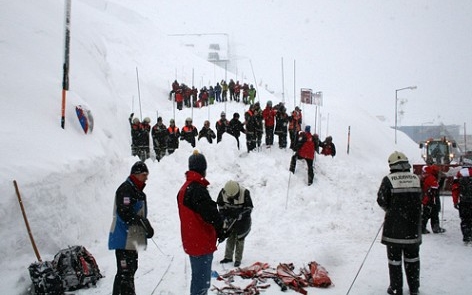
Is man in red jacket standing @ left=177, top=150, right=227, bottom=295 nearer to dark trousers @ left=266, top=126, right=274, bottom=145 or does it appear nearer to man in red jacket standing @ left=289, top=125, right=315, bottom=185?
man in red jacket standing @ left=289, top=125, right=315, bottom=185

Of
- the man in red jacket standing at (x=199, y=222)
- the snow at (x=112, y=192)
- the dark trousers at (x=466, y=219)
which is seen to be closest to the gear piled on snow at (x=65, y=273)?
the snow at (x=112, y=192)

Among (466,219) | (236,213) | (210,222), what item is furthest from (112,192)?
(466,219)

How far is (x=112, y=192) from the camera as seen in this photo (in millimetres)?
8758

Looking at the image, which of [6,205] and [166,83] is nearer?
[6,205]

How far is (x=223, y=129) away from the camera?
44.8 ft

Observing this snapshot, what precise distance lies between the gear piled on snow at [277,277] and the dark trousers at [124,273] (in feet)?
4.70

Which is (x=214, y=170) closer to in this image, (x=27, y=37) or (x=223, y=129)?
(x=223, y=129)

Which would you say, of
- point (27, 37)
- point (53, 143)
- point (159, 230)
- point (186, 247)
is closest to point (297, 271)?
point (186, 247)

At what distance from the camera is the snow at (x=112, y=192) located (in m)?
5.56

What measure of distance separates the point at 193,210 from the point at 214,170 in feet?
25.5

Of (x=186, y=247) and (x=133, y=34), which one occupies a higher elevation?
(x=133, y=34)

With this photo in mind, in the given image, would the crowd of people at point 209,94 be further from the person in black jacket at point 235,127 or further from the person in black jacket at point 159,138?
the person in black jacket at point 159,138

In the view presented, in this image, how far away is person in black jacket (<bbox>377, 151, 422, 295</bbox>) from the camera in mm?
4832

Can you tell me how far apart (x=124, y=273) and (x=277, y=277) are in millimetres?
2557
